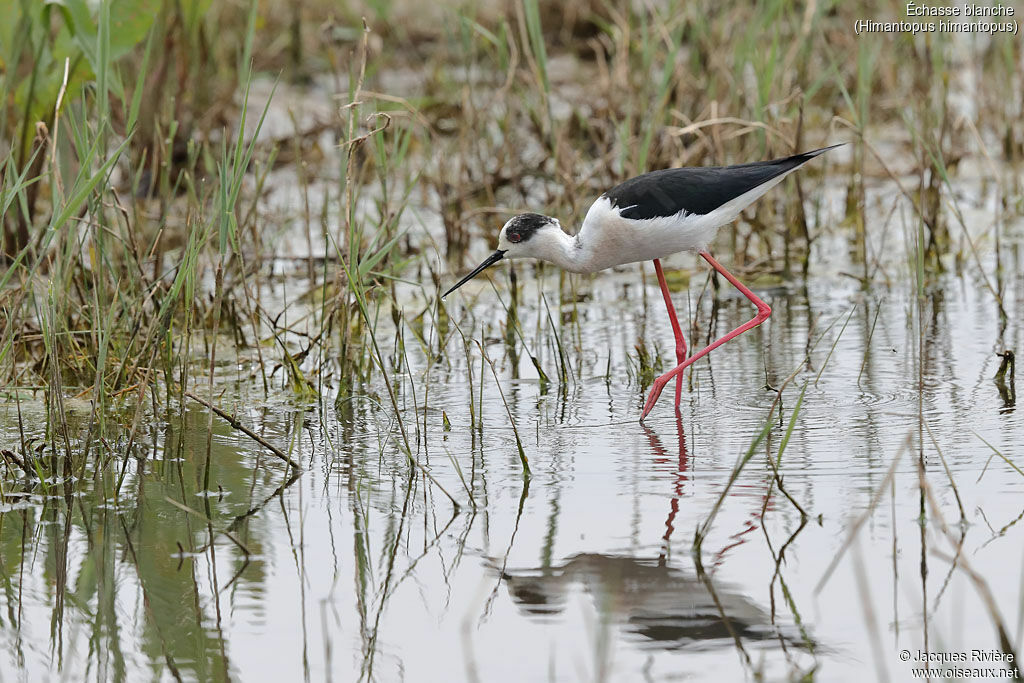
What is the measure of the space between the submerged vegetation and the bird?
0.27 metres

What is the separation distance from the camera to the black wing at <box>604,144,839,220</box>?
4559mm

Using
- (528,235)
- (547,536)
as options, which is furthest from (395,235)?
(547,536)

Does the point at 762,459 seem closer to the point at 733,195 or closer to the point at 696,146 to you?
the point at 733,195

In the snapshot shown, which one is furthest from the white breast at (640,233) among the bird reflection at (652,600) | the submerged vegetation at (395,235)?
the bird reflection at (652,600)

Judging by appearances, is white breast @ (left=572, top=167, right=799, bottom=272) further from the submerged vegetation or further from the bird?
the submerged vegetation

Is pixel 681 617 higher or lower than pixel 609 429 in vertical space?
lower

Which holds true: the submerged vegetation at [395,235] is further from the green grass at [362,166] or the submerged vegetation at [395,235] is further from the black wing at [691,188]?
the black wing at [691,188]

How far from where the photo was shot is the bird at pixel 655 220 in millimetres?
4574

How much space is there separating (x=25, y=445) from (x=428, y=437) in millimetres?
1086

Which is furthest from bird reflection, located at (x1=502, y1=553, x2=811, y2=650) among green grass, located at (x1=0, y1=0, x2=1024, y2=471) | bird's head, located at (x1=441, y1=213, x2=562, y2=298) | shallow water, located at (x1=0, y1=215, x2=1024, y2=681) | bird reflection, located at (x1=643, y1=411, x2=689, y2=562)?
bird's head, located at (x1=441, y1=213, x2=562, y2=298)

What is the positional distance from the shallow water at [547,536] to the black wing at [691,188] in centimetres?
56

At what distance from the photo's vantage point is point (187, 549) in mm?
3230

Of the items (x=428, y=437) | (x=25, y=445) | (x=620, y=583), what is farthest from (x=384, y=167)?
(x=620, y=583)

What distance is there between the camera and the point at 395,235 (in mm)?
5250
